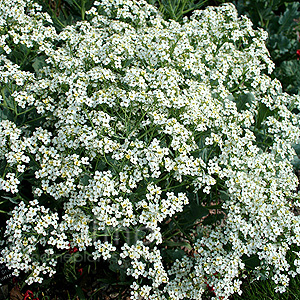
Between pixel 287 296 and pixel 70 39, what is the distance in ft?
9.45

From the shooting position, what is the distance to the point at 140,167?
8.86 ft

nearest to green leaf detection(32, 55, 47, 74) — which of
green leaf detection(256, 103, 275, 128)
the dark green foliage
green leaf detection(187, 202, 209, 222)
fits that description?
green leaf detection(187, 202, 209, 222)

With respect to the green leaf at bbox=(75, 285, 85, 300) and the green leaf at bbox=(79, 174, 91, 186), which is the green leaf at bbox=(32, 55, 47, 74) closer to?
the green leaf at bbox=(79, 174, 91, 186)

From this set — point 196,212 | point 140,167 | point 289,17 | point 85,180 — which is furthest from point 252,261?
point 289,17

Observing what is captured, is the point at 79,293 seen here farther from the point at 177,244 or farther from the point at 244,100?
the point at 244,100

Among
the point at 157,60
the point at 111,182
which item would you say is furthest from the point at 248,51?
the point at 111,182

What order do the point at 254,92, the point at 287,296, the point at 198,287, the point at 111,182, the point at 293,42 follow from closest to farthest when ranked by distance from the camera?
1. the point at 111,182
2. the point at 198,287
3. the point at 287,296
4. the point at 254,92
5. the point at 293,42

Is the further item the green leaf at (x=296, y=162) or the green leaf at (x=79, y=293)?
the green leaf at (x=296, y=162)

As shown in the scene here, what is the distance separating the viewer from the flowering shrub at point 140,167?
2607 millimetres

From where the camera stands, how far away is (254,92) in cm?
370

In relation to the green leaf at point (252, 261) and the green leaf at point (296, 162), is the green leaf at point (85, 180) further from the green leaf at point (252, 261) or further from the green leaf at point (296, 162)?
the green leaf at point (296, 162)

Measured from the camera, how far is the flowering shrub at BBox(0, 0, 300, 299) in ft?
8.55

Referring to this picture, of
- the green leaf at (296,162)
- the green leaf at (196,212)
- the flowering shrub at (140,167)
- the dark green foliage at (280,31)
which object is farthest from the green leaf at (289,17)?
the green leaf at (196,212)

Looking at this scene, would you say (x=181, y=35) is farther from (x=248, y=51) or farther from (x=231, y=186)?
(x=231, y=186)
